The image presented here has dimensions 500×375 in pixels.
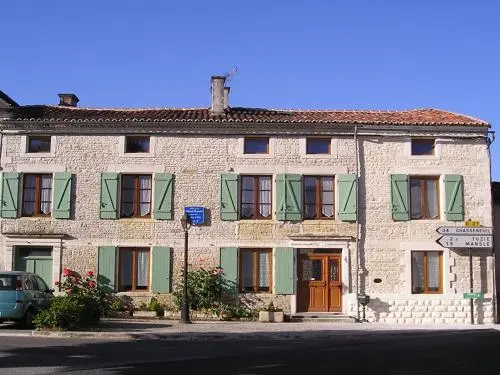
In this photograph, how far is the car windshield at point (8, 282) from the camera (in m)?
14.6

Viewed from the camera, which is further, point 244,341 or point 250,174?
point 250,174

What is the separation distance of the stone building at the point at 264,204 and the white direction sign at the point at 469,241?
1.46 feet

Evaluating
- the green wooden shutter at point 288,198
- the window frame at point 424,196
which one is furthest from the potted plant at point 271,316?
the window frame at point 424,196

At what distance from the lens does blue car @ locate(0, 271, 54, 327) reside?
1443 centimetres

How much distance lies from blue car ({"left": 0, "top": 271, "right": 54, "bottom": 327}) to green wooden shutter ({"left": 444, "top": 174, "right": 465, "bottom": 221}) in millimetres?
12043

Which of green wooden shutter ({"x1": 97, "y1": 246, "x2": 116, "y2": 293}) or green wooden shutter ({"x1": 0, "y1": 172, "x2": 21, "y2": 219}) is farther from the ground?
green wooden shutter ({"x1": 0, "y1": 172, "x2": 21, "y2": 219})

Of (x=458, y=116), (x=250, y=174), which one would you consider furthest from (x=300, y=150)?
(x=458, y=116)

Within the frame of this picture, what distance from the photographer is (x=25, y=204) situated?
19.9 meters

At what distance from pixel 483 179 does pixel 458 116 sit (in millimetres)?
2296

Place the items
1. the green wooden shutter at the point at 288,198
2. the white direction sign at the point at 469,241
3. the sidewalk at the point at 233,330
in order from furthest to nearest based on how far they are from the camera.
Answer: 1. the green wooden shutter at the point at 288,198
2. the white direction sign at the point at 469,241
3. the sidewalk at the point at 233,330

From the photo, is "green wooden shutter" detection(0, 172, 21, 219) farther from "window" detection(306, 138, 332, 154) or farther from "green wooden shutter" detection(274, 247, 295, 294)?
"window" detection(306, 138, 332, 154)

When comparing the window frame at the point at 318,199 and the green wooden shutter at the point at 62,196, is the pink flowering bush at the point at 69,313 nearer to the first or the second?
the green wooden shutter at the point at 62,196

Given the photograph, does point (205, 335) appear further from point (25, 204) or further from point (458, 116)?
point (458, 116)

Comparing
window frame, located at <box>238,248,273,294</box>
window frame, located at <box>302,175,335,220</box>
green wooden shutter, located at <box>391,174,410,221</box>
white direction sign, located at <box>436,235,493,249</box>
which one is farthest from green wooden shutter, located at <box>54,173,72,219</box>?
white direction sign, located at <box>436,235,493,249</box>
